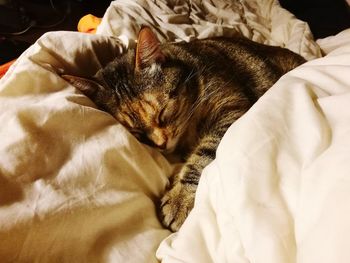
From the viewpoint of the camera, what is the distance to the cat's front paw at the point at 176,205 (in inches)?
34.5

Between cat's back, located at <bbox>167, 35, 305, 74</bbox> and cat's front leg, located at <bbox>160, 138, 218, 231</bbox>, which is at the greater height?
cat's back, located at <bbox>167, 35, 305, 74</bbox>

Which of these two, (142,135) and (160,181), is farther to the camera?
(142,135)

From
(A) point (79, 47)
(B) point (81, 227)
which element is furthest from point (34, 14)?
(B) point (81, 227)

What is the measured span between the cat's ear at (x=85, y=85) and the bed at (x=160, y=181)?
4 cm

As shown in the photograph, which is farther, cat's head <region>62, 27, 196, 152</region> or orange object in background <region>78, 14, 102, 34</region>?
orange object in background <region>78, 14, 102, 34</region>

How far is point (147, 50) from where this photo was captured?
1139mm

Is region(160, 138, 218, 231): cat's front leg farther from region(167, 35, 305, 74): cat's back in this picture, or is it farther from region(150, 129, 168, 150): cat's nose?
region(167, 35, 305, 74): cat's back

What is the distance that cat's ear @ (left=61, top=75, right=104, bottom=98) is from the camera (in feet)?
3.35

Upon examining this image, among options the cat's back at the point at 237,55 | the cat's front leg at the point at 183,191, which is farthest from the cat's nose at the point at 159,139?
the cat's back at the point at 237,55

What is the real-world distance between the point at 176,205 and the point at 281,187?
300 millimetres

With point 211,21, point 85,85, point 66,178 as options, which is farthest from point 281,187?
point 211,21

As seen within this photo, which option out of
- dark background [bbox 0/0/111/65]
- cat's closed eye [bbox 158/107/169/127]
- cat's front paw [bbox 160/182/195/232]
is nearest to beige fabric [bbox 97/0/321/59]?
cat's closed eye [bbox 158/107/169/127]

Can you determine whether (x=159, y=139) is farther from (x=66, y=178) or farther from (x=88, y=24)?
(x=88, y=24)

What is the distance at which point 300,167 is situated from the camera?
70 centimetres
